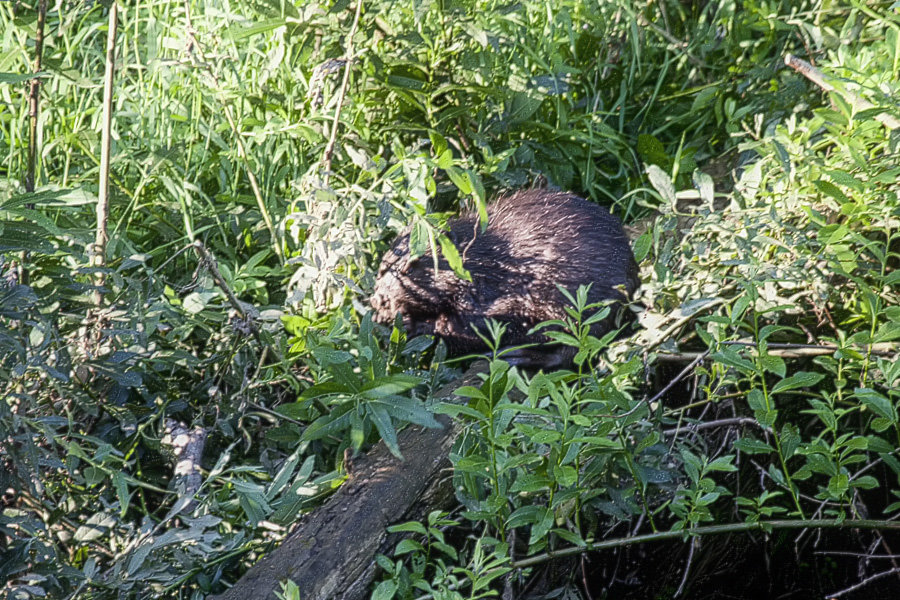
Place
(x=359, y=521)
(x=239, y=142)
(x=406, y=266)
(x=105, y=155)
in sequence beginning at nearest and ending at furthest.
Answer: (x=359, y=521) < (x=105, y=155) < (x=239, y=142) < (x=406, y=266)

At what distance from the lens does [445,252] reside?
2.69m

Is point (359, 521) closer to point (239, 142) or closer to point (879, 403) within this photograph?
point (879, 403)

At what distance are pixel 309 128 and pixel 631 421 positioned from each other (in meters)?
1.84

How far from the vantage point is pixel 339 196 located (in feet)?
10.6

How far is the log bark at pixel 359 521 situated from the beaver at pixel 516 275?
2.80 feet

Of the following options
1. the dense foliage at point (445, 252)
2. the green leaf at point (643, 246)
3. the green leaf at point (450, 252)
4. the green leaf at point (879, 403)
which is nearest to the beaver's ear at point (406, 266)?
the dense foliage at point (445, 252)

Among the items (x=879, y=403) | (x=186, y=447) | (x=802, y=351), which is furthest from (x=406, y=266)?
(x=879, y=403)

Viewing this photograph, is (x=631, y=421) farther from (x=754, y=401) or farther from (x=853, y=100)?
(x=853, y=100)

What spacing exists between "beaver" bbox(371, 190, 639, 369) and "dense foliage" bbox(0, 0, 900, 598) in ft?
0.46

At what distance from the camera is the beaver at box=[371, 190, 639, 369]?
326 centimetres

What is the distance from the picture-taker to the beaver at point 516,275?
326 centimetres

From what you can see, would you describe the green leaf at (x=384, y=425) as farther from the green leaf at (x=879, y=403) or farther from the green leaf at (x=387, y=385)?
the green leaf at (x=879, y=403)

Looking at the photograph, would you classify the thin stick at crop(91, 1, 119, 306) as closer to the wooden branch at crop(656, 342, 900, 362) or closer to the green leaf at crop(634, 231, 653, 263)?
the green leaf at crop(634, 231, 653, 263)

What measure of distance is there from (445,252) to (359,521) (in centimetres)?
85
